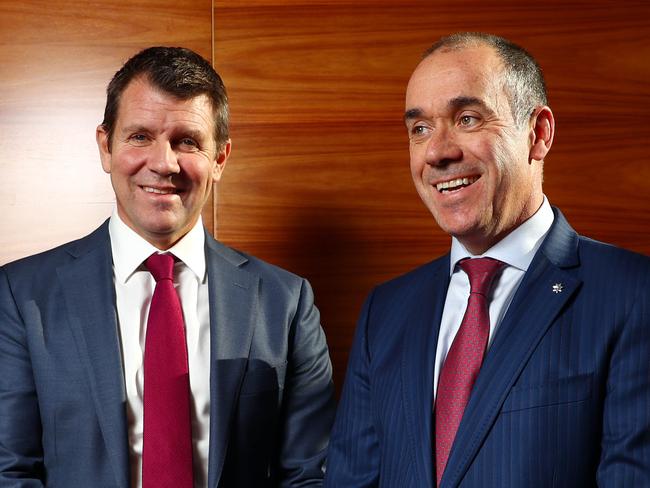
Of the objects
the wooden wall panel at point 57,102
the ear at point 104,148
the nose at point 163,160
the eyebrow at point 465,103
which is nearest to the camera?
the eyebrow at point 465,103

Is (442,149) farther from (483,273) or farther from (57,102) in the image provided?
(57,102)

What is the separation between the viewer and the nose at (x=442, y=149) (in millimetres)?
1774

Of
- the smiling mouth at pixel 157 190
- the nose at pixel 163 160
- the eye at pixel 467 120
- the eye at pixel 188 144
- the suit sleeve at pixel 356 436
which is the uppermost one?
the eye at pixel 467 120

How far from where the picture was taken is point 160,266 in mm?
2059

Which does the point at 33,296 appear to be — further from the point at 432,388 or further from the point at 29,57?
the point at 432,388

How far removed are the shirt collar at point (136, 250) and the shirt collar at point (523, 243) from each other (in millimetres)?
739

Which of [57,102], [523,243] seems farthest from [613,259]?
[57,102]

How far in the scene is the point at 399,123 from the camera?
8.49 ft

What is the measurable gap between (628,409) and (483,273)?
41cm

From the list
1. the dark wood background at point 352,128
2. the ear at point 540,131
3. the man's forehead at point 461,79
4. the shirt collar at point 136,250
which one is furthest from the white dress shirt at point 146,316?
the ear at point 540,131

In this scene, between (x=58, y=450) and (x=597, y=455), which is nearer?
(x=597, y=455)

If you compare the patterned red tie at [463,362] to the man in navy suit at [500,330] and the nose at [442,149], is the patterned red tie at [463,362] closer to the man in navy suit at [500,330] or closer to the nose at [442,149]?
the man in navy suit at [500,330]

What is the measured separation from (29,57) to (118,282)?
82 centimetres

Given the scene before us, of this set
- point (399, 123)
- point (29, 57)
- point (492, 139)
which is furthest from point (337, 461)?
point (29, 57)
